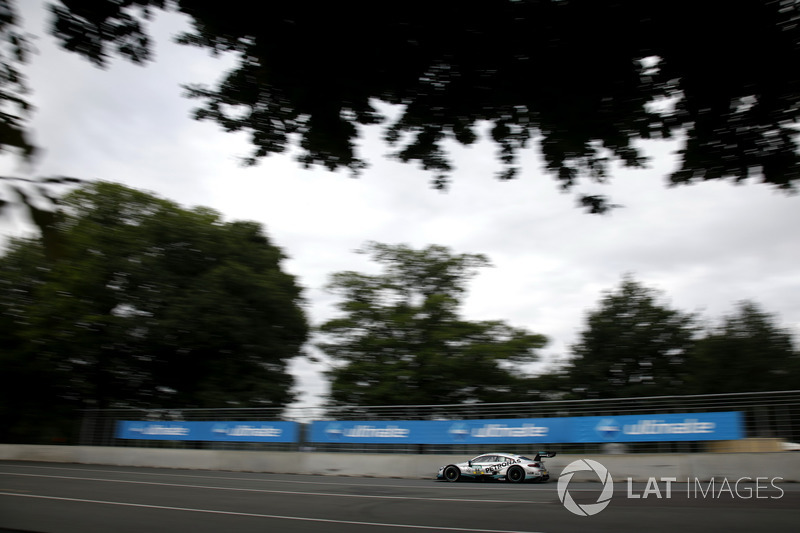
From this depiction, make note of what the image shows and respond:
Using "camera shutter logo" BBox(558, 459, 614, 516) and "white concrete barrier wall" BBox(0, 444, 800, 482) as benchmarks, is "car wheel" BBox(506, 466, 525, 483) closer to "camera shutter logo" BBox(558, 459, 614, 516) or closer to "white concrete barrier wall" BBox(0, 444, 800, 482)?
"camera shutter logo" BBox(558, 459, 614, 516)

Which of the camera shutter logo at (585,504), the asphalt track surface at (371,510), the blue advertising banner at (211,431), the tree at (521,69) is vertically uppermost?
the tree at (521,69)

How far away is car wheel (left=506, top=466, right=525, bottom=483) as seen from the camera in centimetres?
1495

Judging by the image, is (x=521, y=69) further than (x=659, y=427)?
No

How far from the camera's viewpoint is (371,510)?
8742 millimetres

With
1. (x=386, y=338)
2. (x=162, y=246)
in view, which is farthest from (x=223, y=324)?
(x=386, y=338)

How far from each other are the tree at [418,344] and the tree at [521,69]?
2182 centimetres

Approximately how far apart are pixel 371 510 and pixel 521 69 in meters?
6.46

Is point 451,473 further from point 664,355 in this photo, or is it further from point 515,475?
point 664,355

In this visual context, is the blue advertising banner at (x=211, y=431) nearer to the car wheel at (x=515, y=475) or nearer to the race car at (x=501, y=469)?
the race car at (x=501, y=469)

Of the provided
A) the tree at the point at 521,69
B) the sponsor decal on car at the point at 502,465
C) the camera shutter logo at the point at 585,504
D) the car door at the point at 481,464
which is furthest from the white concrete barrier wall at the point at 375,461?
the tree at the point at 521,69

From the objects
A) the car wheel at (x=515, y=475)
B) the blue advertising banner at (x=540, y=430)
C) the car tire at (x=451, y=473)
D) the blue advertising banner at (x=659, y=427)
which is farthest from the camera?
the car tire at (x=451, y=473)

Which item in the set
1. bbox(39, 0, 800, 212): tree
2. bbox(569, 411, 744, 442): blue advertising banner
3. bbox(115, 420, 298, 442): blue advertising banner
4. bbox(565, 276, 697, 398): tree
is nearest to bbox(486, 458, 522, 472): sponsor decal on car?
bbox(569, 411, 744, 442): blue advertising banner

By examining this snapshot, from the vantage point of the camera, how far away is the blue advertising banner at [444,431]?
16328 mm

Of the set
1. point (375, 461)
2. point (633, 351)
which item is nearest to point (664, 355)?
point (633, 351)
